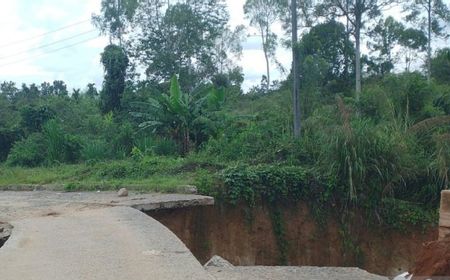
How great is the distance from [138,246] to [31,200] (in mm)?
7352

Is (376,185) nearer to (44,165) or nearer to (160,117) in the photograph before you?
(160,117)

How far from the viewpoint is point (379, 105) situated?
760 inches

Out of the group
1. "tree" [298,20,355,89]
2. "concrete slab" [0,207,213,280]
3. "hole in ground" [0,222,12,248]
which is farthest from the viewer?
"tree" [298,20,355,89]

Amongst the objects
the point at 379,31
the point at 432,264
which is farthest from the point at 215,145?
the point at 379,31

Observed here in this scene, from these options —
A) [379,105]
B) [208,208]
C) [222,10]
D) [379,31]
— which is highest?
[222,10]

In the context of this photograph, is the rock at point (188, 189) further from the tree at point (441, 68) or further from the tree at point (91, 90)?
the tree at point (91, 90)

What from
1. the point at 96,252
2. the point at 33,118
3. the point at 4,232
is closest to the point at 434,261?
the point at 96,252

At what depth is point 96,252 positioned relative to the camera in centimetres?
651

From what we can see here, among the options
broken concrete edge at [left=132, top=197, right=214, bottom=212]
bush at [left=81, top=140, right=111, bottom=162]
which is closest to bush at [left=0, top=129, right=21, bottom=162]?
bush at [left=81, top=140, right=111, bottom=162]

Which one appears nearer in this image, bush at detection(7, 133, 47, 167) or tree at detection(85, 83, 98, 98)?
bush at detection(7, 133, 47, 167)

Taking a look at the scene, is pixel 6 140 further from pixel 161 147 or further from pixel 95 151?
pixel 161 147

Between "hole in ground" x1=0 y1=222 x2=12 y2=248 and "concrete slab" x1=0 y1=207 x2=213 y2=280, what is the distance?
0.49 ft

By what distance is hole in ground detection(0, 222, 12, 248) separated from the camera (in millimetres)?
8367

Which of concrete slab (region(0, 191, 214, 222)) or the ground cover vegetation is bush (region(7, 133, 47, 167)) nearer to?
the ground cover vegetation
